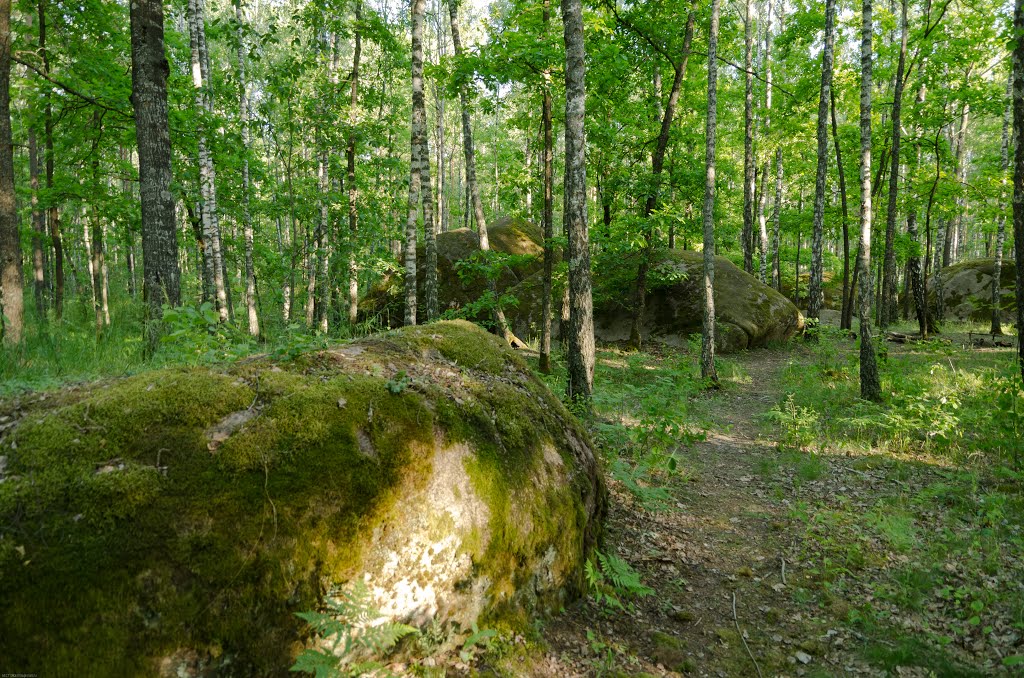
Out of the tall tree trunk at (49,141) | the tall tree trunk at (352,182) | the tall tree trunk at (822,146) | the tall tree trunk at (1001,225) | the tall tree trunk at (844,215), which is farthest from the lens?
the tall tree trunk at (844,215)

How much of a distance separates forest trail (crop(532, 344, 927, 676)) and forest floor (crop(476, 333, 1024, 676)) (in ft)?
0.05

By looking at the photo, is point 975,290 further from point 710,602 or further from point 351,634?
point 351,634

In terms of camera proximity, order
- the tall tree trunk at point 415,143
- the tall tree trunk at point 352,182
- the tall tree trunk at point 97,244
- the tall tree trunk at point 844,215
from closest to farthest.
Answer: the tall tree trunk at point 97,244
the tall tree trunk at point 415,143
the tall tree trunk at point 352,182
the tall tree trunk at point 844,215

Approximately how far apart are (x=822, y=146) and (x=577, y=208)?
1246cm

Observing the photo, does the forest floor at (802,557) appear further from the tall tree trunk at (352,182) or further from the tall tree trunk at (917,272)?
the tall tree trunk at (917,272)

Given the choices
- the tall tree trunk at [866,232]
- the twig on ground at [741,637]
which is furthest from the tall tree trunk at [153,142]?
the tall tree trunk at [866,232]

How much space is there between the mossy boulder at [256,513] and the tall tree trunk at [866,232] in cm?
849

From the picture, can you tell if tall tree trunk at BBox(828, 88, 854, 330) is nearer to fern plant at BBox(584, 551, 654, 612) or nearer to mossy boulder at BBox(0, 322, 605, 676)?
fern plant at BBox(584, 551, 654, 612)

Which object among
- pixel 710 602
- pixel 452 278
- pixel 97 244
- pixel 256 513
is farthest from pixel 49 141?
pixel 710 602

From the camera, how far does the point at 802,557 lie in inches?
199

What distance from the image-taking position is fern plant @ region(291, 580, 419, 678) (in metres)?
2.40

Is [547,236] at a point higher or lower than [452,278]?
higher

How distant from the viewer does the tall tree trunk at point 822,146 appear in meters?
14.2

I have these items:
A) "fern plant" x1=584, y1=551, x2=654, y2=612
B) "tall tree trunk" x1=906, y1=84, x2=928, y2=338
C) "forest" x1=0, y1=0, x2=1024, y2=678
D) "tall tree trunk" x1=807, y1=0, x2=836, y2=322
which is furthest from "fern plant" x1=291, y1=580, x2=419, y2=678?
"tall tree trunk" x1=906, y1=84, x2=928, y2=338
